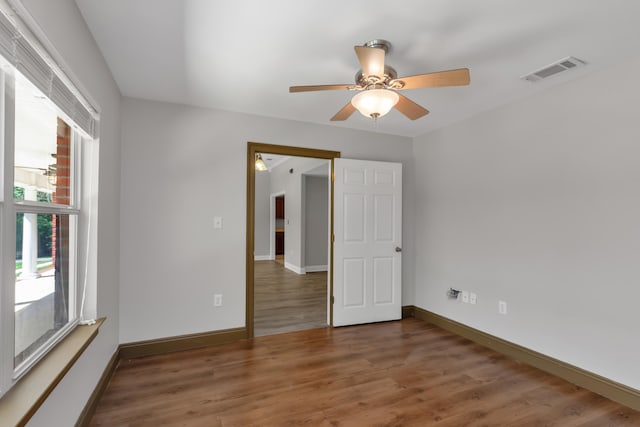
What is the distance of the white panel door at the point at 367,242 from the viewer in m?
3.72

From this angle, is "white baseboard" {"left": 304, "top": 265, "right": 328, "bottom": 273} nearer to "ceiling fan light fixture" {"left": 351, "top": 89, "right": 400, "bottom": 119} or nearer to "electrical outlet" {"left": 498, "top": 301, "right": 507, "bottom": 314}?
"electrical outlet" {"left": 498, "top": 301, "right": 507, "bottom": 314}

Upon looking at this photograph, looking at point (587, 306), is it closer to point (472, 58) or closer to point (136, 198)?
point (472, 58)

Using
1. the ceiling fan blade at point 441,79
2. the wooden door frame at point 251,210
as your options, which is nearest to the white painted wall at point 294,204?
the wooden door frame at point 251,210

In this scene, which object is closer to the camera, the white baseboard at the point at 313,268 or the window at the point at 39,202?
the window at the point at 39,202

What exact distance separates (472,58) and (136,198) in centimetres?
310

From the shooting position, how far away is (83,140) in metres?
2.00

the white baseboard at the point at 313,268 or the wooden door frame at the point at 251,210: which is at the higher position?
the wooden door frame at the point at 251,210

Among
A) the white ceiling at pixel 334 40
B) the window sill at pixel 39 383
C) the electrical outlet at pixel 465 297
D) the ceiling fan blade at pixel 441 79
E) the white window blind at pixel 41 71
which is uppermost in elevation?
the white ceiling at pixel 334 40

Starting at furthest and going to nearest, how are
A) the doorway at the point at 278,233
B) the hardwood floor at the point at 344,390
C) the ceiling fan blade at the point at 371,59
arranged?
1. the doorway at the point at 278,233
2. the hardwood floor at the point at 344,390
3. the ceiling fan blade at the point at 371,59

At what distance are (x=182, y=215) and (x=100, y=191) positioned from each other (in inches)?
37.9

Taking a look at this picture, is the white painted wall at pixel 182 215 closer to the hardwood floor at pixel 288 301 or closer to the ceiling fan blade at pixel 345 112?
the hardwood floor at pixel 288 301

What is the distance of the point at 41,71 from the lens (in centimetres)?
129

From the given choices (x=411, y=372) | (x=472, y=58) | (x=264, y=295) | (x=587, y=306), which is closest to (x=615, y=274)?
(x=587, y=306)

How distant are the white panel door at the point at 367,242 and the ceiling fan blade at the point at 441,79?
1.81 meters
